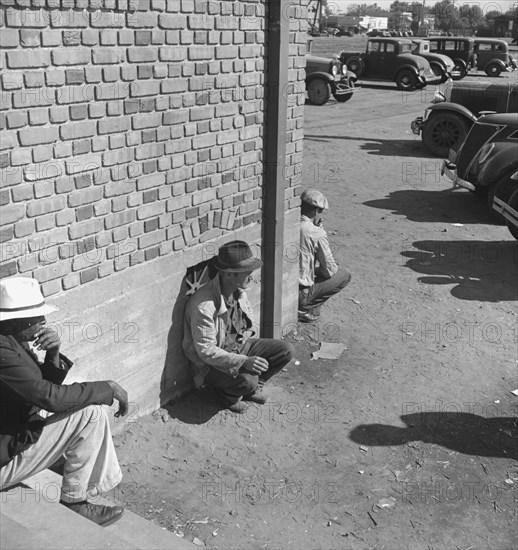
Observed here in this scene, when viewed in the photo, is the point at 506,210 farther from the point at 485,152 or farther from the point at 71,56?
the point at 71,56

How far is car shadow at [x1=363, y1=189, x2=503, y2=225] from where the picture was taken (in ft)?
37.1

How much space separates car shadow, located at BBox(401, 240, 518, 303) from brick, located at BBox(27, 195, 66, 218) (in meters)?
5.28

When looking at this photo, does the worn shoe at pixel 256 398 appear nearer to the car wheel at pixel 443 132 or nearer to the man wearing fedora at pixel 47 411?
the man wearing fedora at pixel 47 411

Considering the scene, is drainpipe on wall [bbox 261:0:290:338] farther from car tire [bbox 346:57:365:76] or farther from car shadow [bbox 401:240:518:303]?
car tire [bbox 346:57:365:76]

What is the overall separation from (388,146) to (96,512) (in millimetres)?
14345

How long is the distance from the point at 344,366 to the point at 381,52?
2425 cm

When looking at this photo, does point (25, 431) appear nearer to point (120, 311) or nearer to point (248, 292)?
point (120, 311)

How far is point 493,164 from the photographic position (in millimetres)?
10617

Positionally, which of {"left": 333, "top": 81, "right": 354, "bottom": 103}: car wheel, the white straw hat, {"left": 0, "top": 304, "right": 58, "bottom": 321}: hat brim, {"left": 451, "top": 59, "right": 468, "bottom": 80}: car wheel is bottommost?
{"left": 333, "top": 81, "right": 354, "bottom": 103}: car wheel

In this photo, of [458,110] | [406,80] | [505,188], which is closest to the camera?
[505,188]

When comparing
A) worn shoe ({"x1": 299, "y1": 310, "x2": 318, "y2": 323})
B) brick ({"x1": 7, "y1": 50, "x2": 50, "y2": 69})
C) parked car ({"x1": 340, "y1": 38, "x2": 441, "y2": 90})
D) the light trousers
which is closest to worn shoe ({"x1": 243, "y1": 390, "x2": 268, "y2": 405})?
worn shoe ({"x1": 299, "y1": 310, "x2": 318, "y2": 323})

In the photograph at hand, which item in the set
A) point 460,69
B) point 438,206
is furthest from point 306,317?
point 460,69

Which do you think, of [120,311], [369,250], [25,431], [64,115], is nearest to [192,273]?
[120,311]

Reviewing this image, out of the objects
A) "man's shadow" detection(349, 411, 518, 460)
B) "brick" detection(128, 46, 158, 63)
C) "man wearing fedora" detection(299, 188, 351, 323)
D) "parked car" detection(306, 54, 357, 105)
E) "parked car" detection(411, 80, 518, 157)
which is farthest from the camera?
"parked car" detection(306, 54, 357, 105)
